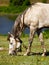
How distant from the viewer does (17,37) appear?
12.0 meters

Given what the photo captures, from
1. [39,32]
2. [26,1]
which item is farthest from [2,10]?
[39,32]

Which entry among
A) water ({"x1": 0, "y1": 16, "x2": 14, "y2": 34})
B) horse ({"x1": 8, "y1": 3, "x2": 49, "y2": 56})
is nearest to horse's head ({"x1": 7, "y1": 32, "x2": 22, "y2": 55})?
horse ({"x1": 8, "y1": 3, "x2": 49, "y2": 56})

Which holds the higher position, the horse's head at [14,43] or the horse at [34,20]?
the horse at [34,20]

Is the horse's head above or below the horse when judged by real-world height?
below

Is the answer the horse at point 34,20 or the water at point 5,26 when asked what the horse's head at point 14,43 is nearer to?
the horse at point 34,20

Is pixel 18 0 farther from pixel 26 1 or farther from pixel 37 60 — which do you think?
pixel 37 60

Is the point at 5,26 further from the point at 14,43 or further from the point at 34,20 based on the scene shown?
the point at 34,20

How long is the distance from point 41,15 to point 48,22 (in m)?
0.41

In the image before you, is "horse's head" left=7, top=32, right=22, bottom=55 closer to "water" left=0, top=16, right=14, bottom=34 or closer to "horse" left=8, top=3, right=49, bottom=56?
"horse" left=8, top=3, right=49, bottom=56

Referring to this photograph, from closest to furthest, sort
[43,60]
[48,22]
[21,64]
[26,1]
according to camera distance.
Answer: [21,64] < [43,60] < [48,22] < [26,1]

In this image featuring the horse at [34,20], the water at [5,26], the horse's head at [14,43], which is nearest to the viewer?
the horse at [34,20]

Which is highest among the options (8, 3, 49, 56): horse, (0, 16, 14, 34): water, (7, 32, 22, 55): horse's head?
(8, 3, 49, 56): horse

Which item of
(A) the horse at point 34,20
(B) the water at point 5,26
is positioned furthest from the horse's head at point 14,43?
(B) the water at point 5,26

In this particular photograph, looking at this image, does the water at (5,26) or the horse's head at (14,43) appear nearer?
the horse's head at (14,43)
